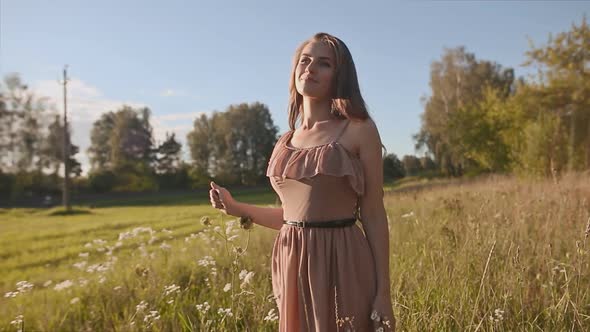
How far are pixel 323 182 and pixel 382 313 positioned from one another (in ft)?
1.86

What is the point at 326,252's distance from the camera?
5.67 feet

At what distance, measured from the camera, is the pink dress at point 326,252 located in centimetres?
170

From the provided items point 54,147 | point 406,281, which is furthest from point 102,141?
point 406,281

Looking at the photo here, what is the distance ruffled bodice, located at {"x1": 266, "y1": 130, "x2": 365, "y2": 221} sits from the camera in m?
1.70

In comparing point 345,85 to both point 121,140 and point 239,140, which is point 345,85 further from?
point 121,140

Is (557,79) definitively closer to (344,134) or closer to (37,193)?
(344,134)

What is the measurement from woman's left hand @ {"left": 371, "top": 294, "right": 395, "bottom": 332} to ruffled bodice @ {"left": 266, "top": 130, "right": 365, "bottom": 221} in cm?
36

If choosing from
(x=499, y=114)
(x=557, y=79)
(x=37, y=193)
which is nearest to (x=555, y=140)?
(x=557, y=79)

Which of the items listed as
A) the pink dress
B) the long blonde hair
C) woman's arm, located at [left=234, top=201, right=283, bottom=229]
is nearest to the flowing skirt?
the pink dress

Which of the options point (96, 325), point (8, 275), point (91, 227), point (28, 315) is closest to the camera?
point (96, 325)

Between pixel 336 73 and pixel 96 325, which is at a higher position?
pixel 336 73

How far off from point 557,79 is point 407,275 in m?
20.2

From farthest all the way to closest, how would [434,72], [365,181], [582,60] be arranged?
[434,72], [582,60], [365,181]

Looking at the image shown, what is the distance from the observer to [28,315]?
4359 millimetres
